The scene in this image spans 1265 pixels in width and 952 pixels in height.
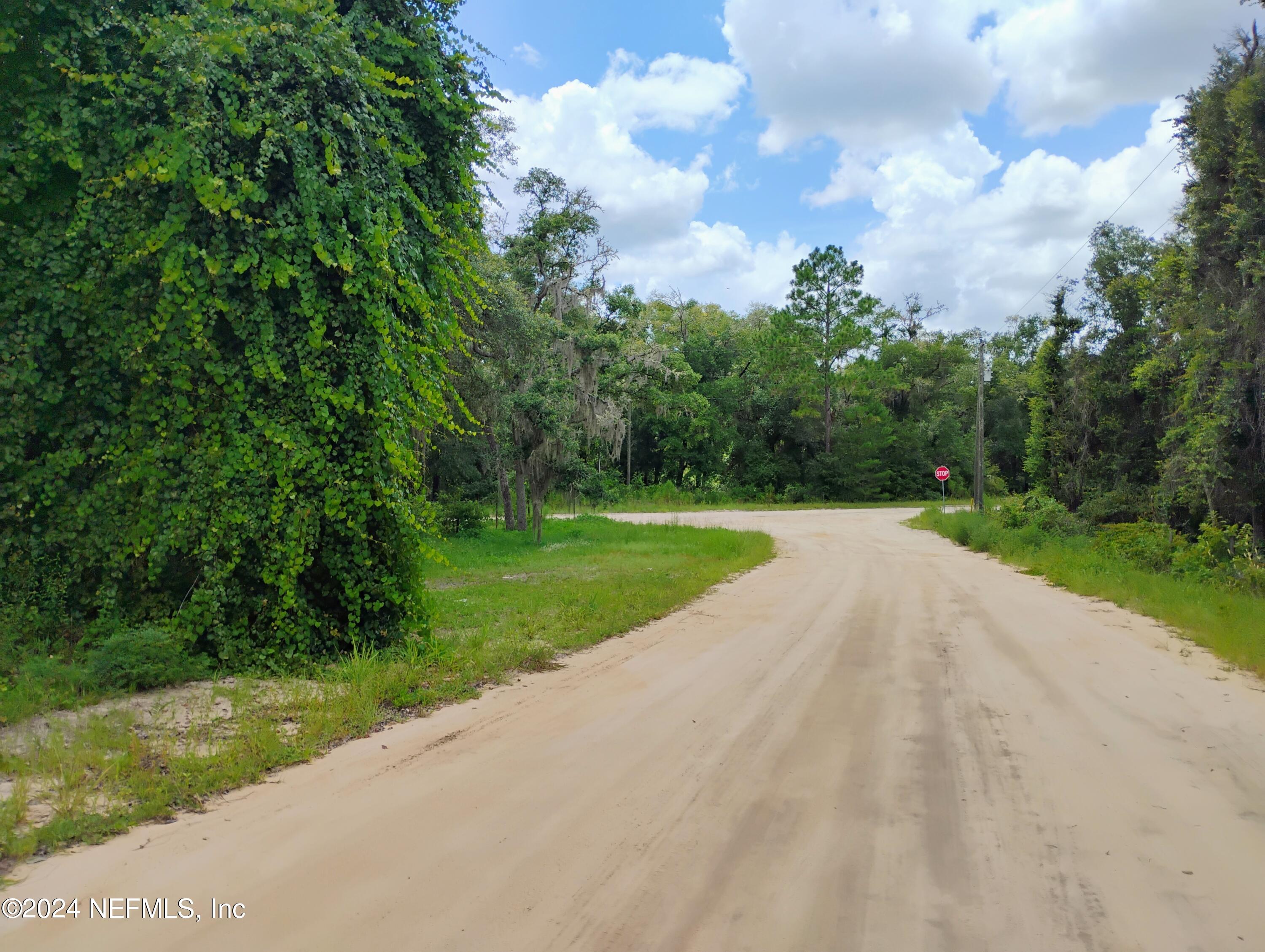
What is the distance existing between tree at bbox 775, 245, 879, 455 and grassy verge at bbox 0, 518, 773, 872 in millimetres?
39889

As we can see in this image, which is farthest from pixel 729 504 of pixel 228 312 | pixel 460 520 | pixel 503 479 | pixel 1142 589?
pixel 228 312

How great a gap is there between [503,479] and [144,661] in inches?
643

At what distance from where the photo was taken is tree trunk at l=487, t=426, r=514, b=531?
19.9m

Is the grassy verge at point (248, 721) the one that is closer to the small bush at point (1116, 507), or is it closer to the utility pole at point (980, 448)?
the small bush at point (1116, 507)

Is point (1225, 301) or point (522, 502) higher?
point (1225, 301)

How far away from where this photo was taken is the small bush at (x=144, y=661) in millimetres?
5438

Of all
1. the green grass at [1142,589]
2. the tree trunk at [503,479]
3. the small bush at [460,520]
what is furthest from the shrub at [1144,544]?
the small bush at [460,520]

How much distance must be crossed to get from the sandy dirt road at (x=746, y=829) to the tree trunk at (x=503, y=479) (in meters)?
13.7

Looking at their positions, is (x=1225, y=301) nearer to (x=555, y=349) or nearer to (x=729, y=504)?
(x=555, y=349)

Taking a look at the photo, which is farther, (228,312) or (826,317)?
(826,317)

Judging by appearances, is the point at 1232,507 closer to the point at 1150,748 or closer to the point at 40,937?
the point at 1150,748

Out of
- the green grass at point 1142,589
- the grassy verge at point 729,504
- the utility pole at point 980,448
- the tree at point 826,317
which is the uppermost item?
the tree at point 826,317

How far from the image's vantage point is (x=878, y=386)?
50781 millimetres

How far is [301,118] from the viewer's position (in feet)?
20.1
